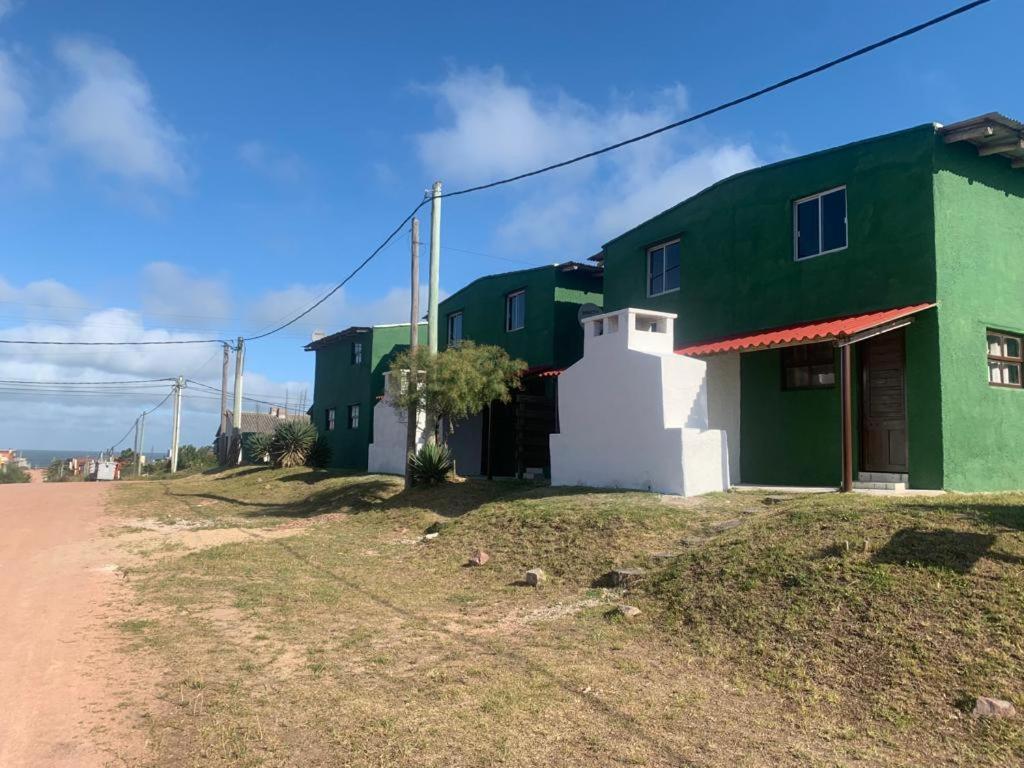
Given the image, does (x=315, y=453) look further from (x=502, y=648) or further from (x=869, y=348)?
(x=502, y=648)

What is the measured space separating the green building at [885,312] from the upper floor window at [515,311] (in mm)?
9007

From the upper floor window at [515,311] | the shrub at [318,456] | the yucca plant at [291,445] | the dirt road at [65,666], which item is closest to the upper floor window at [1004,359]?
the upper floor window at [515,311]

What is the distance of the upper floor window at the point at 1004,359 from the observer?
43.3ft

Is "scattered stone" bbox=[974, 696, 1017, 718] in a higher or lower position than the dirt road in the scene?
higher

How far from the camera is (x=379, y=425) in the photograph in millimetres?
25641

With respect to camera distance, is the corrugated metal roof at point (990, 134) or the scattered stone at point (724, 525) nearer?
the scattered stone at point (724, 525)

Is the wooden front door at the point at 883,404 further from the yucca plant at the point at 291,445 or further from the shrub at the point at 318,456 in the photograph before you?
the yucca plant at the point at 291,445

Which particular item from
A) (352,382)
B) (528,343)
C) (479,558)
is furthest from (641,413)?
(352,382)

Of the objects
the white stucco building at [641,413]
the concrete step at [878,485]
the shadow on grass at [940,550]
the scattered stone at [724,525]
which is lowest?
the scattered stone at [724,525]

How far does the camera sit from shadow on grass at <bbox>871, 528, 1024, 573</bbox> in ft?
22.8

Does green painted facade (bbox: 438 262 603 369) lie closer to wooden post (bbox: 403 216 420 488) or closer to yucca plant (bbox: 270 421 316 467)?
wooden post (bbox: 403 216 420 488)

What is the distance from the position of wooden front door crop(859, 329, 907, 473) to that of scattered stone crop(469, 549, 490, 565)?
7.14 m

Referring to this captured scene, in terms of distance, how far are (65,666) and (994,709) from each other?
7046 mm

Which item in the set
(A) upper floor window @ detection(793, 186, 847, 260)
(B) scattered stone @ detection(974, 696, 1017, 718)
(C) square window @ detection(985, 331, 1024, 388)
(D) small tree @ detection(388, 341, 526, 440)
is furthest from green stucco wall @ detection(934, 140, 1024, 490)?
(D) small tree @ detection(388, 341, 526, 440)
